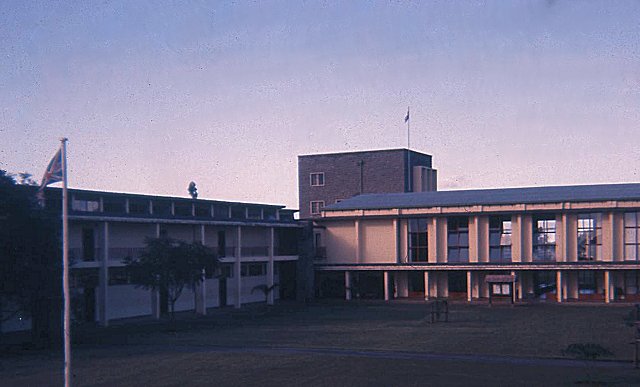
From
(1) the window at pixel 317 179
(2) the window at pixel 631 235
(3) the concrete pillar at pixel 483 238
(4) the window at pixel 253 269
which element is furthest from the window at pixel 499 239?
(1) the window at pixel 317 179

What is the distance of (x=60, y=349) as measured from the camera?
3061 centimetres

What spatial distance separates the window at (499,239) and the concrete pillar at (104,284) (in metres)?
27.9

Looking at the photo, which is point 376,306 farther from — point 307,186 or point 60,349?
point 307,186

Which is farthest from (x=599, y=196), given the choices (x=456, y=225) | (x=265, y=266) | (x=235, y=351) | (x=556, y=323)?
(x=235, y=351)

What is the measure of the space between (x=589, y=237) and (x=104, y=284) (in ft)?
108

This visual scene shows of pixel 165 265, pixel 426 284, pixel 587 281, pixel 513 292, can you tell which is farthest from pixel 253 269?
pixel 587 281

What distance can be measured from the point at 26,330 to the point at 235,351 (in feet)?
51.4

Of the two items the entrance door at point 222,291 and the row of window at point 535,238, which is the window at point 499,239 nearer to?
the row of window at point 535,238

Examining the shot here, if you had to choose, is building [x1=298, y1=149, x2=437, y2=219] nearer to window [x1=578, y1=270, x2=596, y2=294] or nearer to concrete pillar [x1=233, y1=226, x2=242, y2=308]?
concrete pillar [x1=233, y1=226, x2=242, y2=308]

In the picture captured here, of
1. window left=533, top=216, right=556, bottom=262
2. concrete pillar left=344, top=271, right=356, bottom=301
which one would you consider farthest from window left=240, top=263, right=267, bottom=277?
window left=533, top=216, right=556, bottom=262

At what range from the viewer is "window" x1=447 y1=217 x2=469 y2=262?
55.0m

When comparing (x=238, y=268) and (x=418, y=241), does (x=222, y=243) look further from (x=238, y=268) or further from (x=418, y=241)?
(x=418, y=241)

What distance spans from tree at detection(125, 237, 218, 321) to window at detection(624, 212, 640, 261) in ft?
95.8

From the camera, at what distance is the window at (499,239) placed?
53594 millimetres
